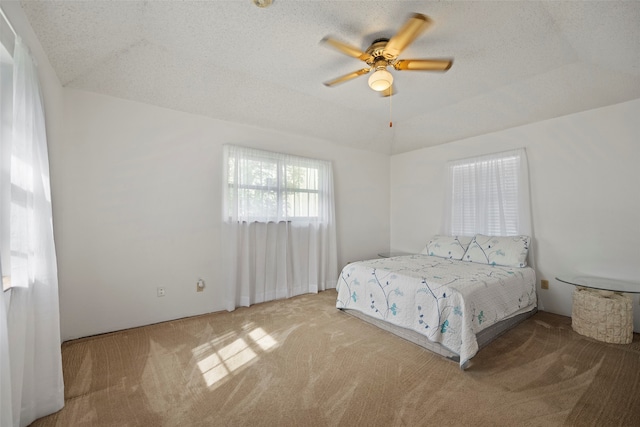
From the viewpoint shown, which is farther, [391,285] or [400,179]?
[400,179]

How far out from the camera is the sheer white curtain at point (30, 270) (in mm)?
1418

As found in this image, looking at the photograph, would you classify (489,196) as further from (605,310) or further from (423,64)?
(423,64)

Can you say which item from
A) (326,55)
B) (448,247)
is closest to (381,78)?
(326,55)

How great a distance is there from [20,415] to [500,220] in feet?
15.5

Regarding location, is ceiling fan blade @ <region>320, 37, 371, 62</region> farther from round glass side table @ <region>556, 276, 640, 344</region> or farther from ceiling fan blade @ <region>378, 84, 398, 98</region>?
round glass side table @ <region>556, 276, 640, 344</region>

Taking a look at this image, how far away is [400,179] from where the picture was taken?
5078mm

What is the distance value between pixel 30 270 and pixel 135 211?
4.46 feet

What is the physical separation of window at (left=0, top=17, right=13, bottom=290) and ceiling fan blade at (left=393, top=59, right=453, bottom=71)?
7.94 feet

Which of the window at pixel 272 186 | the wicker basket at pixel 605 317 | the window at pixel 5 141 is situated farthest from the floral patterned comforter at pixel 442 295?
the window at pixel 5 141

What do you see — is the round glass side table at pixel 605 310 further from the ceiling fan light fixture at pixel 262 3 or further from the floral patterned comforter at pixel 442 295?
the ceiling fan light fixture at pixel 262 3

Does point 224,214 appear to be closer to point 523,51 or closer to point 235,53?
point 235,53

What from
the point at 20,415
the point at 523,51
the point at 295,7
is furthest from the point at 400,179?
the point at 20,415

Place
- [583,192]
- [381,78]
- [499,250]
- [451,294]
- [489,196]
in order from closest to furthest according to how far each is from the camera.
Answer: [381,78] < [451,294] < [583,192] < [499,250] < [489,196]

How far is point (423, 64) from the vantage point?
2141 millimetres
